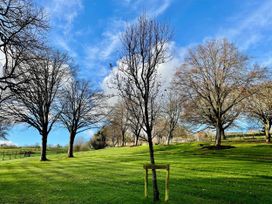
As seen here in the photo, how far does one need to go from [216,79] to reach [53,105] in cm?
2210

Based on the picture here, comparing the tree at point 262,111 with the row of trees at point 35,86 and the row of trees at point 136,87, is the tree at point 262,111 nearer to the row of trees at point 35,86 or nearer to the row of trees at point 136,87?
the row of trees at point 136,87

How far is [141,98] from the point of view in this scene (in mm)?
11141

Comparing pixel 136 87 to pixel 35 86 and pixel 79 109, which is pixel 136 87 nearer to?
pixel 35 86

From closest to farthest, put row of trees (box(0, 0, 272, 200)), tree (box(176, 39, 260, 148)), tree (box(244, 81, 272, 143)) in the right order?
row of trees (box(0, 0, 272, 200)) < tree (box(176, 39, 260, 148)) < tree (box(244, 81, 272, 143))

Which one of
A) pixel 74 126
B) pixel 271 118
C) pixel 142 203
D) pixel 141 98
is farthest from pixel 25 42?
pixel 271 118

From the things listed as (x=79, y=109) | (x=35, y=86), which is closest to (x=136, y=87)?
(x=35, y=86)

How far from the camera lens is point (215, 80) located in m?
37.6

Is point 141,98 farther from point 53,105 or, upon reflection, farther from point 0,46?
point 53,105

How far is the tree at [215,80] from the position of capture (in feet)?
120

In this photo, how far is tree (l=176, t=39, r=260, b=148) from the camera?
36656mm

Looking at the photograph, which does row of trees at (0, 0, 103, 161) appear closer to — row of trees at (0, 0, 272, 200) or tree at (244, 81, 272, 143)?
row of trees at (0, 0, 272, 200)

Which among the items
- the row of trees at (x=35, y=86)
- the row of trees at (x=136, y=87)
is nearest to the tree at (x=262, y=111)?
the row of trees at (x=136, y=87)

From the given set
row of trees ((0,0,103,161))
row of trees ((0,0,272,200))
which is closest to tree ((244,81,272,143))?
row of trees ((0,0,272,200))

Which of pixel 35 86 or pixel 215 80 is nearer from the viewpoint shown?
pixel 35 86
